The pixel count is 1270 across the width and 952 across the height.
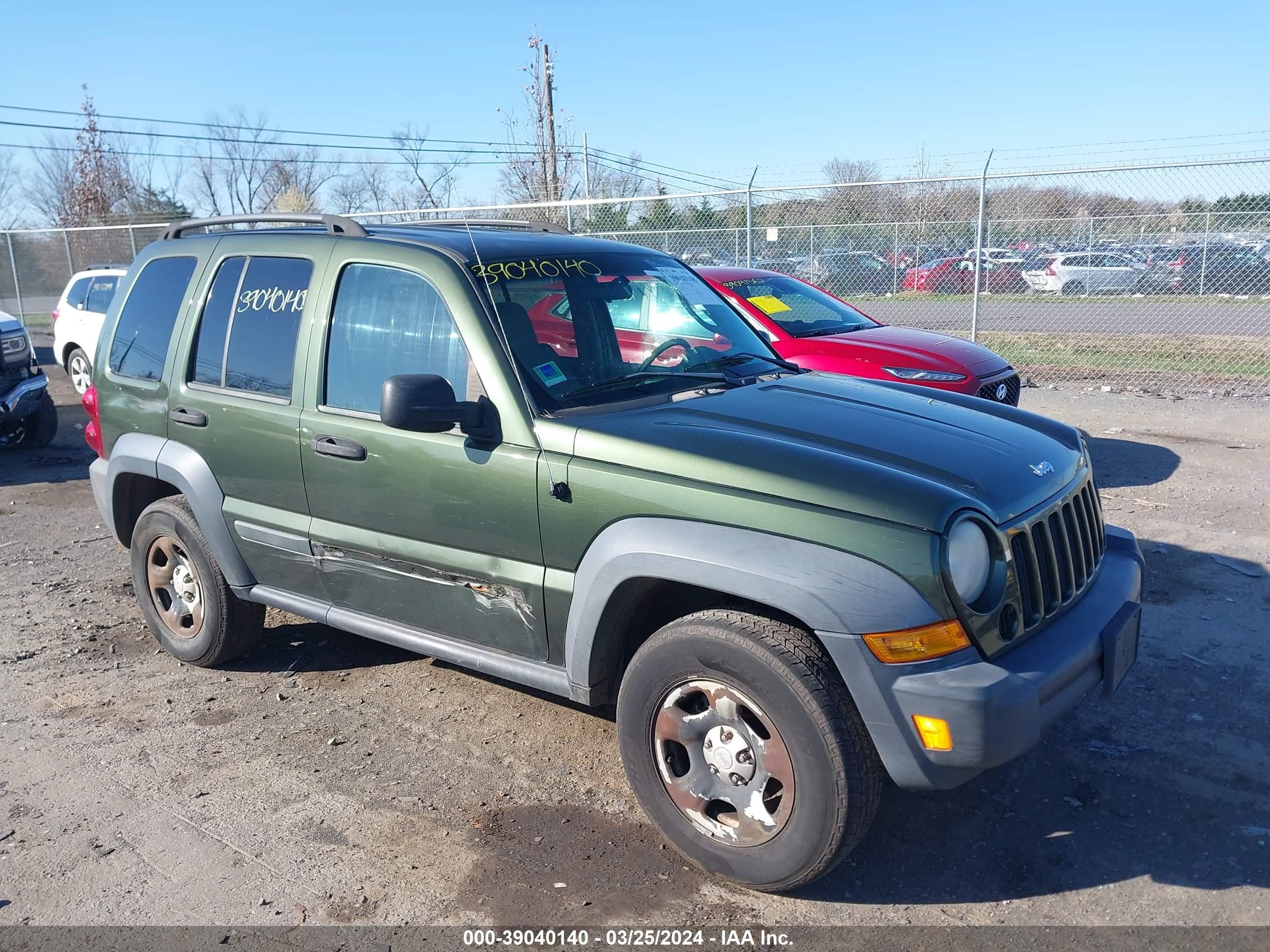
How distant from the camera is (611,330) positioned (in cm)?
399

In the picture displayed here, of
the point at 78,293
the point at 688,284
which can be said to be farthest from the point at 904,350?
the point at 78,293

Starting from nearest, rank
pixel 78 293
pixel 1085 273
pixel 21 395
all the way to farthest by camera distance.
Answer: pixel 21 395 < pixel 78 293 < pixel 1085 273

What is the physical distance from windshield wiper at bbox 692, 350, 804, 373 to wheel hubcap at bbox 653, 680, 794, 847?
4.85ft

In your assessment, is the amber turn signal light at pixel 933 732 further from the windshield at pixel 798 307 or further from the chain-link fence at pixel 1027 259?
the chain-link fence at pixel 1027 259

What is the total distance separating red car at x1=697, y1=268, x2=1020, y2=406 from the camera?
25.2 feet

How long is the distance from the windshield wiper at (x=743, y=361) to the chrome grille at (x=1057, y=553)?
1317 millimetres

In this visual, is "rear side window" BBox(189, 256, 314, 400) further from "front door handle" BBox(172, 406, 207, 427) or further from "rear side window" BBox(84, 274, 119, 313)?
"rear side window" BBox(84, 274, 119, 313)

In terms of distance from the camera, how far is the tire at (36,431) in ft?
33.9

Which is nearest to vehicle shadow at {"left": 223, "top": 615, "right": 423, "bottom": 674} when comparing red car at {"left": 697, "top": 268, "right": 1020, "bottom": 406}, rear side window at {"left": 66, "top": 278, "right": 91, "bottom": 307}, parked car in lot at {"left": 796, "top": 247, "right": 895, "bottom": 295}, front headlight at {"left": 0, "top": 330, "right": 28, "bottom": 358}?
red car at {"left": 697, "top": 268, "right": 1020, "bottom": 406}

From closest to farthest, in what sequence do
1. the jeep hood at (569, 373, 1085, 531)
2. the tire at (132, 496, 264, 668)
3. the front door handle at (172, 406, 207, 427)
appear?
the jeep hood at (569, 373, 1085, 531)
the front door handle at (172, 406, 207, 427)
the tire at (132, 496, 264, 668)

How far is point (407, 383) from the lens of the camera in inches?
132

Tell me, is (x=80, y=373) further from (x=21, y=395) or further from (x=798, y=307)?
(x=798, y=307)

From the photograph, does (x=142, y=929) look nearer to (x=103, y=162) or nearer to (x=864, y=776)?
(x=864, y=776)

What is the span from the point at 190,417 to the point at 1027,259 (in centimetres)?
1351
